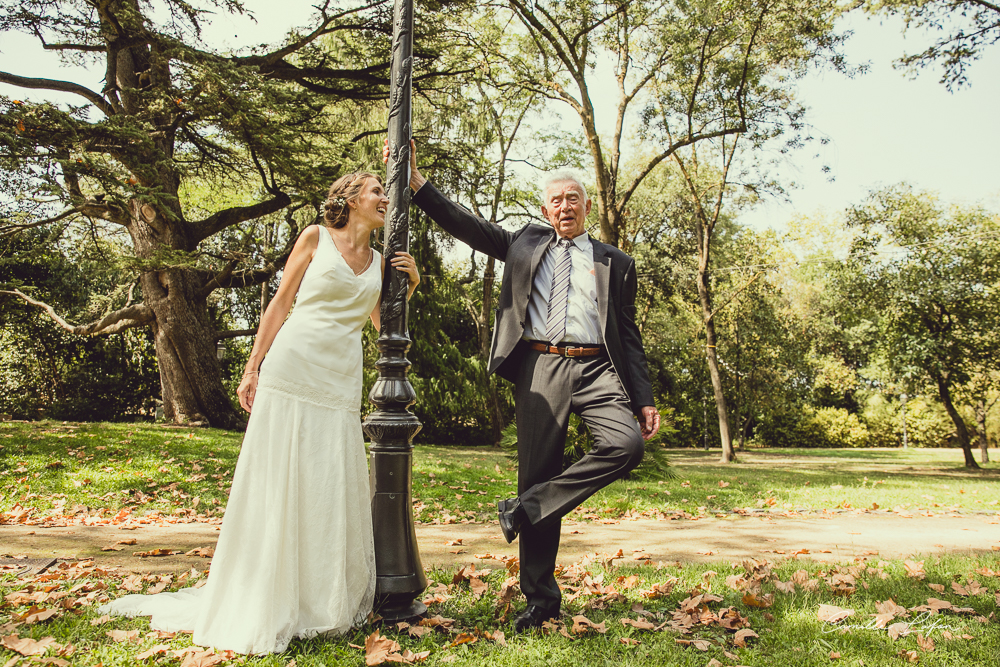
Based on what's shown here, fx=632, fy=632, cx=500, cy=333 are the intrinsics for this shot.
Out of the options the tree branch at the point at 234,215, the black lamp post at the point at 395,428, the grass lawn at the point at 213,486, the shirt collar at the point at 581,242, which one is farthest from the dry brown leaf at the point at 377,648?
the tree branch at the point at 234,215

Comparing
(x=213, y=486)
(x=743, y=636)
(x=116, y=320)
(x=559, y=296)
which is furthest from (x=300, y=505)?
(x=116, y=320)

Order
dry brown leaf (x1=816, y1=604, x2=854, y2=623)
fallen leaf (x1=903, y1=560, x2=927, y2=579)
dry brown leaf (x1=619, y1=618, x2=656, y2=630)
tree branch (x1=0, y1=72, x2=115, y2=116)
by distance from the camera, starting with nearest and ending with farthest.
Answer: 1. dry brown leaf (x1=619, y1=618, x2=656, y2=630)
2. dry brown leaf (x1=816, y1=604, x2=854, y2=623)
3. fallen leaf (x1=903, y1=560, x2=927, y2=579)
4. tree branch (x1=0, y1=72, x2=115, y2=116)

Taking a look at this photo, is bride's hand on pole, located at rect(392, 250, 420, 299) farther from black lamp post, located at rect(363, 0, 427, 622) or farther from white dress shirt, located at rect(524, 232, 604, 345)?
white dress shirt, located at rect(524, 232, 604, 345)

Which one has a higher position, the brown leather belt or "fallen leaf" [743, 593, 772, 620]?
the brown leather belt

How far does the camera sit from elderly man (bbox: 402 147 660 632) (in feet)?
Answer: 10.1

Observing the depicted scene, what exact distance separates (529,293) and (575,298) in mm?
247

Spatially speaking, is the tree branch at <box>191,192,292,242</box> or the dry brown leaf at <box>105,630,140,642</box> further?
the tree branch at <box>191,192,292,242</box>

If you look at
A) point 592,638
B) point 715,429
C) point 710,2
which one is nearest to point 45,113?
point 592,638

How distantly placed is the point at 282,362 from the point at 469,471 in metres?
8.21

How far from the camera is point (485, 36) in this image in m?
14.3

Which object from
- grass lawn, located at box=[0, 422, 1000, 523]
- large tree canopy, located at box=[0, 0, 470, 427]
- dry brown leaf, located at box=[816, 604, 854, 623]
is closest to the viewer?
dry brown leaf, located at box=[816, 604, 854, 623]

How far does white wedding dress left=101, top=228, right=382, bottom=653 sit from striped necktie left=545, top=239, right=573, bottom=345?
3.26ft

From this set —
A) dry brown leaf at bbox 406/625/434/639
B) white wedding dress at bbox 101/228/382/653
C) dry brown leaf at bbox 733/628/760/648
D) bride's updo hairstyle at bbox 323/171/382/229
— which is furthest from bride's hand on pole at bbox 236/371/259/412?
dry brown leaf at bbox 733/628/760/648

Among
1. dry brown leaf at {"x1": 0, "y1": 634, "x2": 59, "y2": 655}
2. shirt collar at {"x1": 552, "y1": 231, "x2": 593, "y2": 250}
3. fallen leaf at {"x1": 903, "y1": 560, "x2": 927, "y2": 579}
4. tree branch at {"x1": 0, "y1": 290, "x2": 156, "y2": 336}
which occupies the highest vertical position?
tree branch at {"x1": 0, "y1": 290, "x2": 156, "y2": 336}
